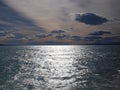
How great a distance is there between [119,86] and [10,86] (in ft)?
71.4

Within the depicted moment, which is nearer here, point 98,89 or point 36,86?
point 98,89

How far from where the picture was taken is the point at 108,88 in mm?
36844

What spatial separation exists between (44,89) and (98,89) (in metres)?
10.3

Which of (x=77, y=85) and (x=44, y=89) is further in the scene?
(x=77, y=85)

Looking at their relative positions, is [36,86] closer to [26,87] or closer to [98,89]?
[26,87]

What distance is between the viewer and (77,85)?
40188 mm

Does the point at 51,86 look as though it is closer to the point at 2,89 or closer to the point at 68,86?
the point at 68,86

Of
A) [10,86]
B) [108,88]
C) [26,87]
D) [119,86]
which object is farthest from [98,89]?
[10,86]

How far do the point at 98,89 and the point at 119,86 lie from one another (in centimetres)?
440

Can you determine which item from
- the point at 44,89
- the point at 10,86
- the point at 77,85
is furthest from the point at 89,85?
the point at 10,86

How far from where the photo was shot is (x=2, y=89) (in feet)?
123

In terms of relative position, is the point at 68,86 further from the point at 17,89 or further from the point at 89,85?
the point at 17,89

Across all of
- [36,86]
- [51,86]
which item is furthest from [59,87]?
[36,86]

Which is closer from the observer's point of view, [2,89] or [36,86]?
[2,89]
